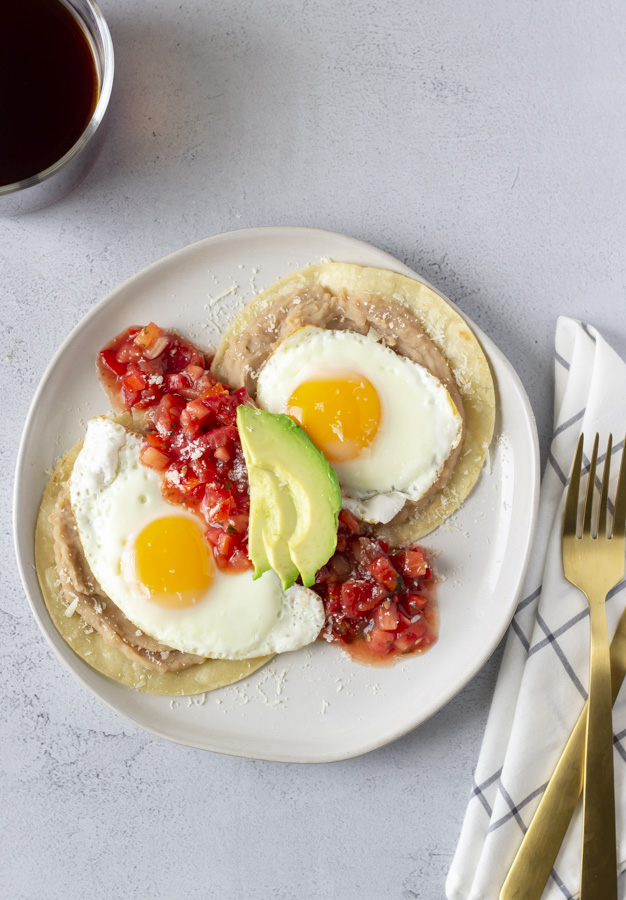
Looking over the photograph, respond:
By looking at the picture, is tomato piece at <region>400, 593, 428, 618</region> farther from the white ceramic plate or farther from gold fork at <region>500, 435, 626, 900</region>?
gold fork at <region>500, 435, 626, 900</region>

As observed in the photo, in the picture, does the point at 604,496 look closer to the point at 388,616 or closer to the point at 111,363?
the point at 388,616

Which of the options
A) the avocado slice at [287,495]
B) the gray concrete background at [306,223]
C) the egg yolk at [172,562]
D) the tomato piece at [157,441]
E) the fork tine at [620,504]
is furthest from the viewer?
the gray concrete background at [306,223]

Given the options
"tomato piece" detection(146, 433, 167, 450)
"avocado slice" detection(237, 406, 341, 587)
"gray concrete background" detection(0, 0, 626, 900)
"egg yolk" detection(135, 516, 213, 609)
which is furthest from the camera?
"gray concrete background" detection(0, 0, 626, 900)

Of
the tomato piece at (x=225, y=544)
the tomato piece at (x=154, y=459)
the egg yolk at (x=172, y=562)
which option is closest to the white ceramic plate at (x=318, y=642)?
the tomato piece at (x=154, y=459)

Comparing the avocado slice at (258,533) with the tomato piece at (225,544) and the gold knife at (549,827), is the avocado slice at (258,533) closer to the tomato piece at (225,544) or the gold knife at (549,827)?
the tomato piece at (225,544)

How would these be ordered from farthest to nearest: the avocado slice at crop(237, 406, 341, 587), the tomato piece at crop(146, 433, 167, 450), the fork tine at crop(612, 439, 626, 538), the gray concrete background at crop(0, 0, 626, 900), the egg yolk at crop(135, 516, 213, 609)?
1. the gray concrete background at crop(0, 0, 626, 900)
2. the fork tine at crop(612, 439, 626, 538)
3. the tomato piece at crop(146, 433, 167, 450)
4. the egg yolk at crop(135, 516, 213, 609)
5. the avocado slice at crop(237, 406, 341, 587)

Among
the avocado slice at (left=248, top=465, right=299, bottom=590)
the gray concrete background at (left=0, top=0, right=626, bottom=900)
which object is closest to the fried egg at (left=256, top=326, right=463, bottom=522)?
the avocado slice at (left=248, top=465, right=299, bottom=590)

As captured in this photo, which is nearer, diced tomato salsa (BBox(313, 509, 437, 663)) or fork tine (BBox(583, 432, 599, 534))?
diced tomato salsa (BBox(313, 509, 437, 663))

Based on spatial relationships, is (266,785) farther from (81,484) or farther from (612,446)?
(612,446)
